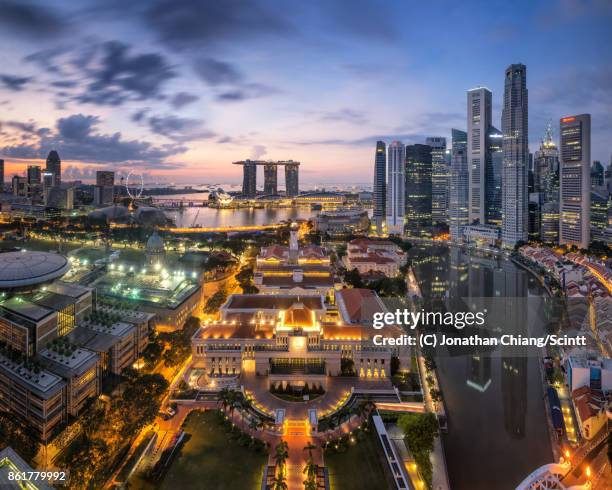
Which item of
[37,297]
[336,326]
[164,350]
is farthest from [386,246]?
[37,297]

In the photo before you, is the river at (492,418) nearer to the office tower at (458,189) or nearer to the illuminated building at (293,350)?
the illuminated building at (293,350)

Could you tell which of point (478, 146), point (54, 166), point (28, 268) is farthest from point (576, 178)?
point (54, 166)

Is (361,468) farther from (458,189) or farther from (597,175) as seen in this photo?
(597,175)

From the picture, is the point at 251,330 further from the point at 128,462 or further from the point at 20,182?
the point at 20,182

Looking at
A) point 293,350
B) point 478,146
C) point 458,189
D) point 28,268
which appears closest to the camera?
point 293,350

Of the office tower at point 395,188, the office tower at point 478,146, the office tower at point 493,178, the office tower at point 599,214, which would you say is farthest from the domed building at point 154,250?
the office tower at point 599,214

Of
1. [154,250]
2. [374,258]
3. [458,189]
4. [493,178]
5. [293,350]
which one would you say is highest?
[493,178]

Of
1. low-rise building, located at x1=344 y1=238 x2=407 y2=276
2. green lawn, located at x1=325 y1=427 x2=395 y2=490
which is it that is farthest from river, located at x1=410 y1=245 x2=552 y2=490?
low-rise building, located at x1=344 y1=238 x2=407 y2=276

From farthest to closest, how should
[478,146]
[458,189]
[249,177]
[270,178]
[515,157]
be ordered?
1. [270,178]
2. [249,177]
3. [458,189]
4. [478,146]
5. [515,157]
